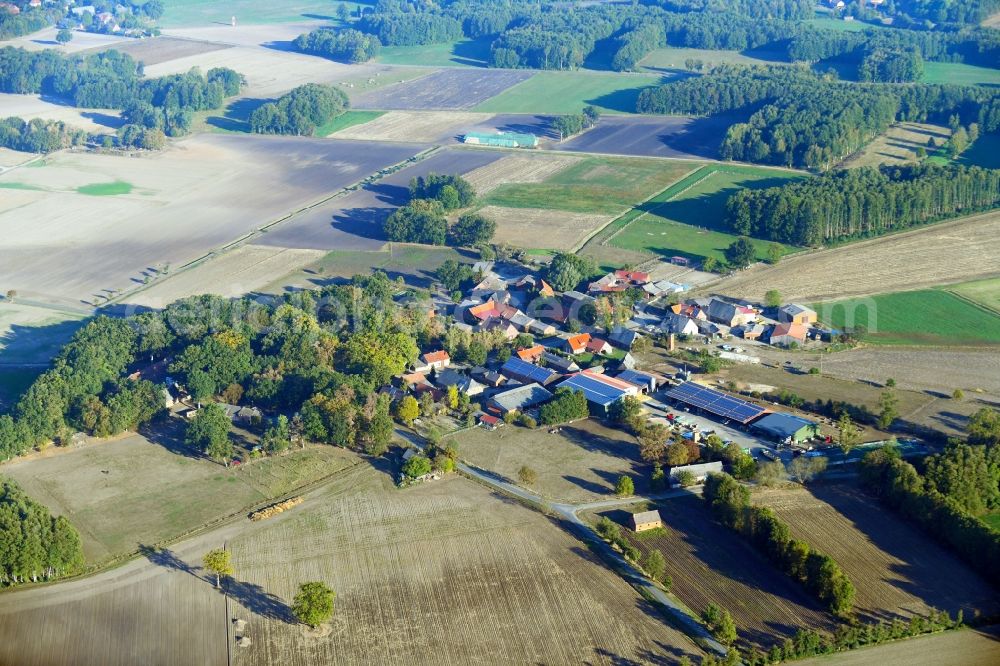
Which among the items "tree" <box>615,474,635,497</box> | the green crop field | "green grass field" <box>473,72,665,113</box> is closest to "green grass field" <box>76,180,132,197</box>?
"green grass field" <box>473,72,665,113</box>

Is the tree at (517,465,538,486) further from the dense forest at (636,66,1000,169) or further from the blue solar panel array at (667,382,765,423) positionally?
the dense forest at (636,66,1000,169)

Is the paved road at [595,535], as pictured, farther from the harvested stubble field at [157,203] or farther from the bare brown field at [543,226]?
the harvested stubble field at [157,203]

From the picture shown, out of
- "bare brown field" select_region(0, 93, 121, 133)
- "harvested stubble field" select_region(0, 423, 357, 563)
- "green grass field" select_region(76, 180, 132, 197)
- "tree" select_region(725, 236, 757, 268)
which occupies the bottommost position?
"harvested stubble field" select_region(0, 423, 357, 563)

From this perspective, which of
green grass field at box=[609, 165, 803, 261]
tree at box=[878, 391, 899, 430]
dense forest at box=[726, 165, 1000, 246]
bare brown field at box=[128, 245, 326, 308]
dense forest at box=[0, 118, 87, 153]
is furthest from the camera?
dense forest at box=[0, 118, 87, 153]

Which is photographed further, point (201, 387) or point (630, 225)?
point (630, 225)

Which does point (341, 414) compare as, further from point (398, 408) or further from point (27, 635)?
point (27, 635)

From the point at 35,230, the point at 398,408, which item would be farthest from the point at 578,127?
the point at 398,408

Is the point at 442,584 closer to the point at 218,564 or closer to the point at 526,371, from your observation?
the point at 218,564
